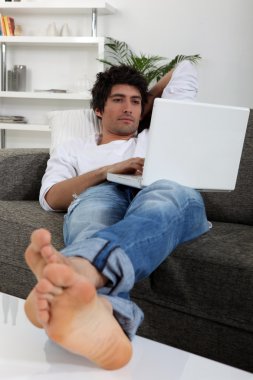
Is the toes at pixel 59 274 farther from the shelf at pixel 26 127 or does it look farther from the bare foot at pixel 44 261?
the shelf at pixel 26 127

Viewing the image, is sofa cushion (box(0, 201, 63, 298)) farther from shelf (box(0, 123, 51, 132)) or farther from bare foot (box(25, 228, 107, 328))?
shelf (box(0, 123, 51, 132))

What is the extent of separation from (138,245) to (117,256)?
88 mm

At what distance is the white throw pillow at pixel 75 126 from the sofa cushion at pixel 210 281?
92 cm

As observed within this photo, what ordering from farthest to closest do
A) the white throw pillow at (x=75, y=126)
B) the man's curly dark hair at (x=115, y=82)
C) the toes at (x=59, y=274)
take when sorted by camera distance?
the white throw pillow at (x=75, y=126) → the man's curly dark hair at (x=115, y=82) → the toes at (x=59, y=274)

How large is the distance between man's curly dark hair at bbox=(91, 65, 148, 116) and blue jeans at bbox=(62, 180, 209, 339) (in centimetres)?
60

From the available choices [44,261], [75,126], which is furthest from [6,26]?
[44,261]

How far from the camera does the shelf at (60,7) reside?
398 cm

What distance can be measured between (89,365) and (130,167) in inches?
33.7

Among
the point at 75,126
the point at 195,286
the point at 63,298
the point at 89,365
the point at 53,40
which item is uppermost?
the point at 53,40

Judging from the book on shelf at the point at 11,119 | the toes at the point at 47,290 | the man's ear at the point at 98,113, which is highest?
the man's ear at the point at 98,113

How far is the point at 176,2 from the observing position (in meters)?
4.09

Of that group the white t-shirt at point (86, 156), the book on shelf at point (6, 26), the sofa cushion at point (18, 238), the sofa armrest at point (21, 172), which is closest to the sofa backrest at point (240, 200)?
the white t-shirt at point (86, 156)

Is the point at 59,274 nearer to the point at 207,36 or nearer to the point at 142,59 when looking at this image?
the point at 142,59

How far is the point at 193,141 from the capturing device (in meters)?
1.38
